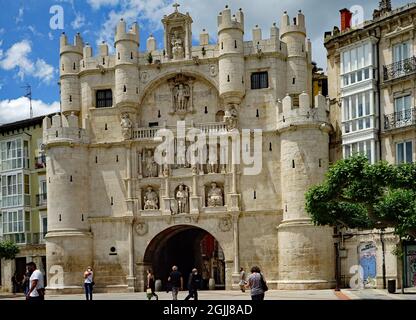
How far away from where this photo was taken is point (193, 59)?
5231 centimetres

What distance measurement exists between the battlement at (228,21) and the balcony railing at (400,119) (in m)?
13.2

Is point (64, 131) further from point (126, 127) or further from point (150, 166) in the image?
point (150, 166)

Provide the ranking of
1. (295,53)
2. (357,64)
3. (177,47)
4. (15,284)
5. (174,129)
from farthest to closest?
(15,284)
(177,47)
(174,129)
(295,53)
(357,64)

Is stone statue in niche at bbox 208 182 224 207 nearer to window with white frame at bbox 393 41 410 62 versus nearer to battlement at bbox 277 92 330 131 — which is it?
battlement at bbox 277 92 330 131

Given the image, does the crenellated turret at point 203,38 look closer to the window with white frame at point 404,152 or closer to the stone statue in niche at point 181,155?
the stone statue in niche at point 181,155

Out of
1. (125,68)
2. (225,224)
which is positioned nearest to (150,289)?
(225,224)

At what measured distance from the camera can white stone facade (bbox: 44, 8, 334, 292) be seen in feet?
160

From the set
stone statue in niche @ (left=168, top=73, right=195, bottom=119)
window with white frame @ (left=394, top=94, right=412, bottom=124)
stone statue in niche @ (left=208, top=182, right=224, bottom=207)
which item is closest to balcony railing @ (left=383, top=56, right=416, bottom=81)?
window with white frame @ (left=394, top=94, right=412, bottom=124)

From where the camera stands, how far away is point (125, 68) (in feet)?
173

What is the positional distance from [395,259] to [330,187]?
43.0 feet

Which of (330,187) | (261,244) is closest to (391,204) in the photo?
(330,187)

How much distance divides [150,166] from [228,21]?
11958mm

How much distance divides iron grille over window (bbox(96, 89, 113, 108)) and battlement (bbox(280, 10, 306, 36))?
1387 cm
